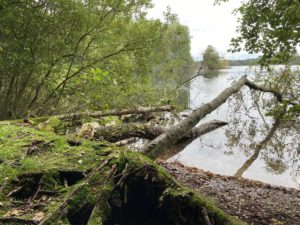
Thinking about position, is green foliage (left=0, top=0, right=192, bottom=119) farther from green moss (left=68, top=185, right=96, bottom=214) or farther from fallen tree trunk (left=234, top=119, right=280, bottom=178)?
green moss (left=68, top=185, right=96, bottom=214)

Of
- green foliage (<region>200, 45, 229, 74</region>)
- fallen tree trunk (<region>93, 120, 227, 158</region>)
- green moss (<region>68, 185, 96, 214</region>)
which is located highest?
green foliage (<region>200, 45, 229, 74</region>)

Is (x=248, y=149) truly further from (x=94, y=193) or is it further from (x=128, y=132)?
(x=94, y=193)

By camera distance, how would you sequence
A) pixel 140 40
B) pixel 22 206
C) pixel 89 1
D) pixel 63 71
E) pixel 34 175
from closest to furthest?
1. pixel 22 206
2. pixel 34 175
3. pixel 89 1
4. pixel 63 71
5. pixel 140 40

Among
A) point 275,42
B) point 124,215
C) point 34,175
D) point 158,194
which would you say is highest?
point 275,42

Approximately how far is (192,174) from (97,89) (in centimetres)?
352

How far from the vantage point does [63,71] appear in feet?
27.0

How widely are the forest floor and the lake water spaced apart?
105 cm

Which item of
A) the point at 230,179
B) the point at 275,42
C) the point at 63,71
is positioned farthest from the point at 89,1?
the point at 230,179

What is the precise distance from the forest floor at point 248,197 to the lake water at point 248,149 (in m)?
1.05

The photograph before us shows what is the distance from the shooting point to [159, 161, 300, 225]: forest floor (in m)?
4.83

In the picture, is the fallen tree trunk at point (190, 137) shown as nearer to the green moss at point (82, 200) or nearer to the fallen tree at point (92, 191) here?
the fallen tree at point (92, 191)

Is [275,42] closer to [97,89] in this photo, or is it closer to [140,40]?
[140,40]

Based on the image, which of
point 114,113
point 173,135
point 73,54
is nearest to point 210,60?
point 114,113

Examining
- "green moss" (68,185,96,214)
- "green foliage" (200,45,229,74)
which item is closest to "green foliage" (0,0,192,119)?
"green foliage" (200,45,229,74)
